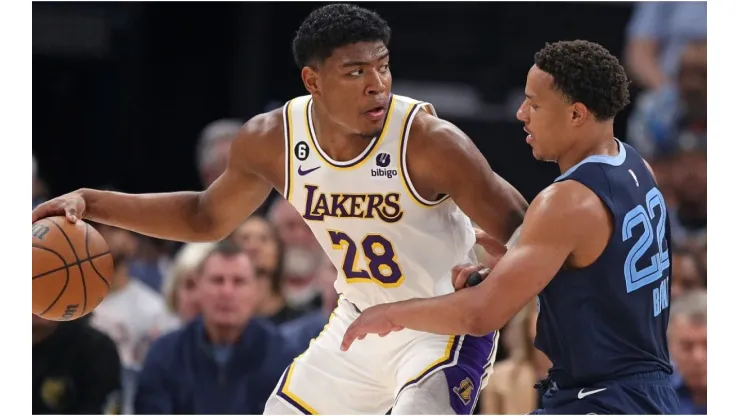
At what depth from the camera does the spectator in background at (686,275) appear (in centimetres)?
755

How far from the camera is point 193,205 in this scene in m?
5.29

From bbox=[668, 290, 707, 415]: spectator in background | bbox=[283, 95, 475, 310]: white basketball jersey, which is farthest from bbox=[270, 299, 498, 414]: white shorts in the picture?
bbox=[668, 290, 707, 415]: spectator in background

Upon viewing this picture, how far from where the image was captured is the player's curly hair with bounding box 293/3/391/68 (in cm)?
462

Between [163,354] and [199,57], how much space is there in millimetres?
4617

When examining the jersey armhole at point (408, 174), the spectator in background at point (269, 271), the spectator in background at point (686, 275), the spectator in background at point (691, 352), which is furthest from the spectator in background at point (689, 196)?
the jersey armhole at point (408, 174)

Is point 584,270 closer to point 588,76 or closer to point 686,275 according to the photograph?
point 588,76

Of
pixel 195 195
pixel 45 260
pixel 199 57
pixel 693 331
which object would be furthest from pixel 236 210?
pixel 199 57

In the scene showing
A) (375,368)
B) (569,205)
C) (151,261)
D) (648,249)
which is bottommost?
(151,261)

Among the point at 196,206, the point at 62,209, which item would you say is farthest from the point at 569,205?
the point at 62,209

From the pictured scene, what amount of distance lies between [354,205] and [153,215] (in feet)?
3.53

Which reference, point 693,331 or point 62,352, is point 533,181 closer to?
point 693,331

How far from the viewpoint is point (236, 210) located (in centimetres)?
522

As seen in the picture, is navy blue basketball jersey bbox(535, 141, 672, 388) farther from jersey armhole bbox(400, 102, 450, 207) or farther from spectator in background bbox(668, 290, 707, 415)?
spectator in background bbox(668, 290, 707, 415)

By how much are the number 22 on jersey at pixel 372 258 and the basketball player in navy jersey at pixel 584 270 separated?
574mm
